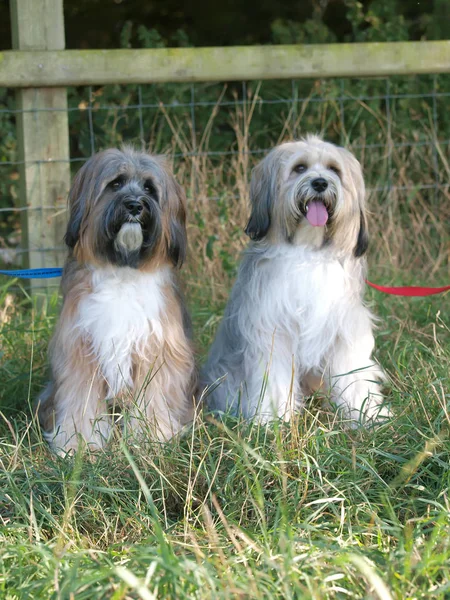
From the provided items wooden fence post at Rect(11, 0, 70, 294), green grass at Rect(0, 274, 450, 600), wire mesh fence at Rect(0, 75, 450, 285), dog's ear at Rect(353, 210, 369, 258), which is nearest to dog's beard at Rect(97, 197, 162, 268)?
green grass at Rect(0, 274, 450, 600)

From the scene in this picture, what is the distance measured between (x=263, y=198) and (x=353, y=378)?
2.71 ft

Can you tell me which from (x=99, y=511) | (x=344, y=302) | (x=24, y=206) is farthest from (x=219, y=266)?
(x=99, y=511)

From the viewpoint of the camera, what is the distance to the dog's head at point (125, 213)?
323 cm

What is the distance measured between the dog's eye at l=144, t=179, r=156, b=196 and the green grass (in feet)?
3.04

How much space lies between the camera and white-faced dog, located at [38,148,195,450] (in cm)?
327

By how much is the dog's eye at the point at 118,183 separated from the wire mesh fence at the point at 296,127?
8.08 ft

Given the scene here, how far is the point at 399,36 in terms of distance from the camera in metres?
6.64

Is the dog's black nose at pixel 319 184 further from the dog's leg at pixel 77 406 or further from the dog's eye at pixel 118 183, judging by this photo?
the dog's leg at pixel 77 406

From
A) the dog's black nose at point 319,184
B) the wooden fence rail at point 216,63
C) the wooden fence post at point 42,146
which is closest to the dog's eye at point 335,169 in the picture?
the dog's black nose at point 319,184

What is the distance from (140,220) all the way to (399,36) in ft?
13.6

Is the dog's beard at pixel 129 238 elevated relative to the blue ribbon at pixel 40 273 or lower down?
elevated

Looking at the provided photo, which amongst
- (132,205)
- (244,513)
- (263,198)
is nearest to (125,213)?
(132,205)

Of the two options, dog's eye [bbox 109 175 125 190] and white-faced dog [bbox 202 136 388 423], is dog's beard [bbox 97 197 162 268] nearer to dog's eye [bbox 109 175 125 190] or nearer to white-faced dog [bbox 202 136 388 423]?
dog's eye [bbox 109 175 125 190]

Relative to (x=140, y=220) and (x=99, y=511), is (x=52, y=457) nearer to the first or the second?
(x=99, y=511)
